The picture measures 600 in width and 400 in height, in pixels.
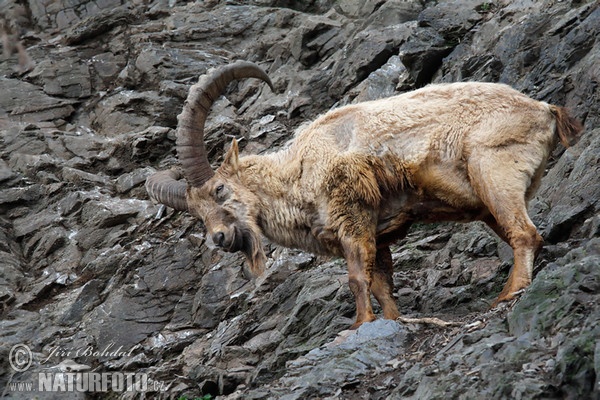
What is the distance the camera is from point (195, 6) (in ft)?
80.9

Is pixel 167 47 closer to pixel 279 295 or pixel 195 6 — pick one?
pixel 195 6

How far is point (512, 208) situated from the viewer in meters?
8.89

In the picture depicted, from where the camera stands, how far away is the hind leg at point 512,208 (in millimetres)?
8672

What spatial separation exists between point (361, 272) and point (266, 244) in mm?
5567

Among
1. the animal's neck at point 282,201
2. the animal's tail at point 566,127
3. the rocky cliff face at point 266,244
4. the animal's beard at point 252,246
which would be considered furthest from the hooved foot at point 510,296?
the animal's beard at point 252,246

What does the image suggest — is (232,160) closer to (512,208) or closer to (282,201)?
(282,201)

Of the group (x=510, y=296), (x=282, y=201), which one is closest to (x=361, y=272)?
(x=282, y=201)

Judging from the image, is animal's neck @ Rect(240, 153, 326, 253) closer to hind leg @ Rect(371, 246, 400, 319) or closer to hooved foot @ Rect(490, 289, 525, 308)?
hind leg @ Rect(371, 246, 400, 319)

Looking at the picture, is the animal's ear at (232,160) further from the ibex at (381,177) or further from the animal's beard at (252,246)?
the animal's beard at (252,246)

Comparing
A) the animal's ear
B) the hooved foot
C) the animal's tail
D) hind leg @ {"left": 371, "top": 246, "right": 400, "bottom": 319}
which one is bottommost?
hind leg @ {"left": 371, "top": 246, "right": 400, "bottom": 319}

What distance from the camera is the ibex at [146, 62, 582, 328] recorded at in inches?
361

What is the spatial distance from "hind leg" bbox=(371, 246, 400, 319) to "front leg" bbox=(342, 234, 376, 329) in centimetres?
53

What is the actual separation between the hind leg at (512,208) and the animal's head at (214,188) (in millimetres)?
3055

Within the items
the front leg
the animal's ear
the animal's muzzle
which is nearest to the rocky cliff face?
the front leg
